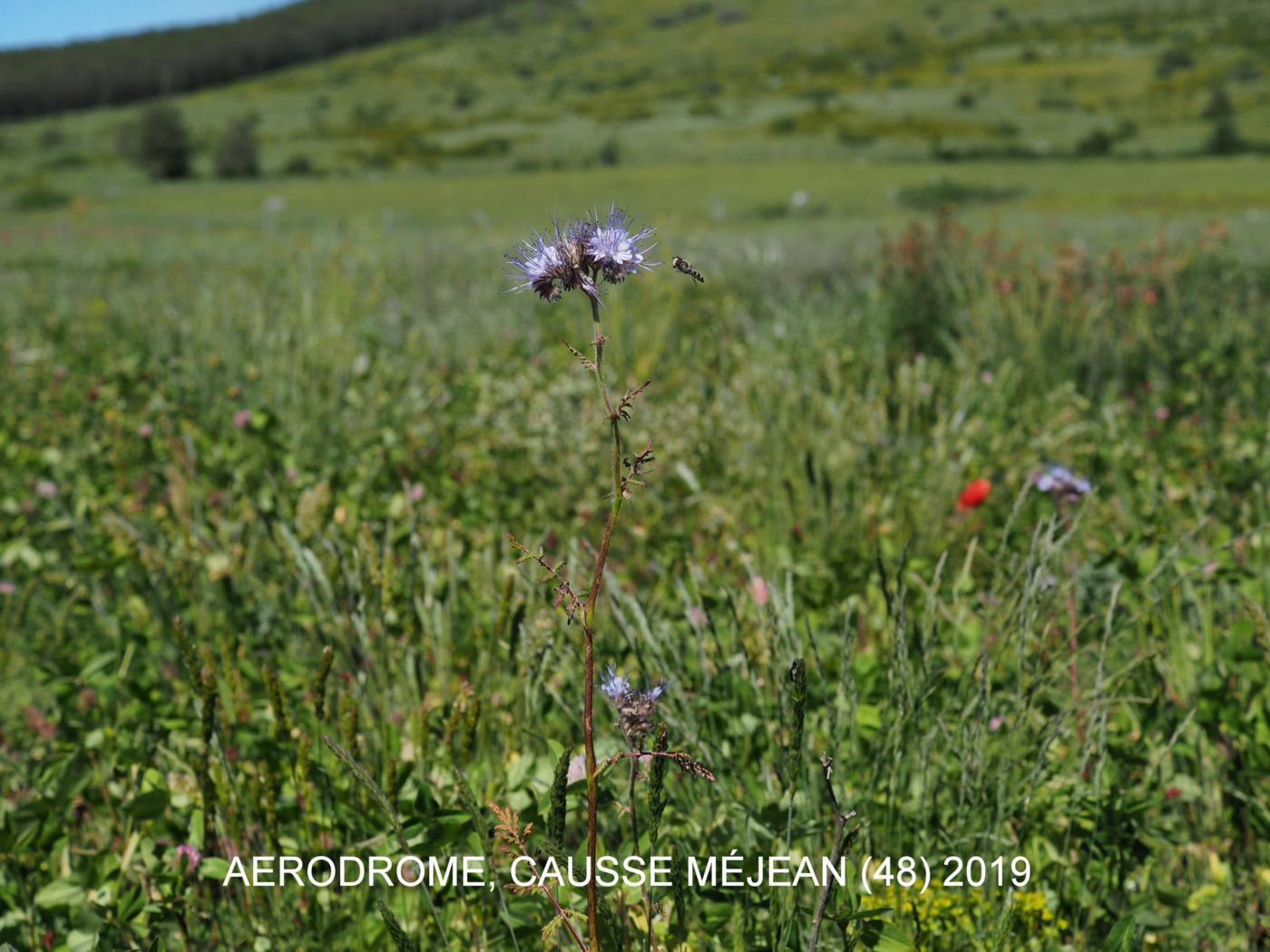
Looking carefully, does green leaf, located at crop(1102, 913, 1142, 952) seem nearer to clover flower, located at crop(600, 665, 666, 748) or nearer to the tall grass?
the tall grass

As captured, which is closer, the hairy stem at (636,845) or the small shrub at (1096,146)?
the hairy stem at (636,845)

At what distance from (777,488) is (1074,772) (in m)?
1.44

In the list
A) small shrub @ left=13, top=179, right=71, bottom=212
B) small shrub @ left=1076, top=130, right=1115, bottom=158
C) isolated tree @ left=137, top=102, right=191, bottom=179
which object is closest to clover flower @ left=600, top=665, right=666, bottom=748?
small shrub @ left=13, top=179, right=71, bottom=212

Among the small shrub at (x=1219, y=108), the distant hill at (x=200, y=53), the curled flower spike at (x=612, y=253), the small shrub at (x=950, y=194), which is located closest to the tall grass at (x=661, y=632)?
the curled flower spike at (x=612, y=253)

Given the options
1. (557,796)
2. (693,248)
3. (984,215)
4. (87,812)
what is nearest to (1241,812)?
(557,796)

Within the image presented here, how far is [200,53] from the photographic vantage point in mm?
134875

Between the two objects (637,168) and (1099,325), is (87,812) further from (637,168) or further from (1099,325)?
(637,168)

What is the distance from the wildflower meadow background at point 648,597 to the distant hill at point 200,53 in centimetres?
14295

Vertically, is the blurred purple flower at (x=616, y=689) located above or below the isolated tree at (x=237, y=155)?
below

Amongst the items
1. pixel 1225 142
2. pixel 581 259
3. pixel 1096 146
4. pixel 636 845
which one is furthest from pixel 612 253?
pixel 1225 142

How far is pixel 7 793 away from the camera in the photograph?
6.32 feet

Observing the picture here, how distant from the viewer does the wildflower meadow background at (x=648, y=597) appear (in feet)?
4.45

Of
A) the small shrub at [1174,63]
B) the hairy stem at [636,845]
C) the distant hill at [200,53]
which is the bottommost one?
the hairy stem at [636,845]

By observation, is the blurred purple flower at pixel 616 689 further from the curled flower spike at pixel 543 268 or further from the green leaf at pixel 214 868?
the green leaf at pixel 214 868
